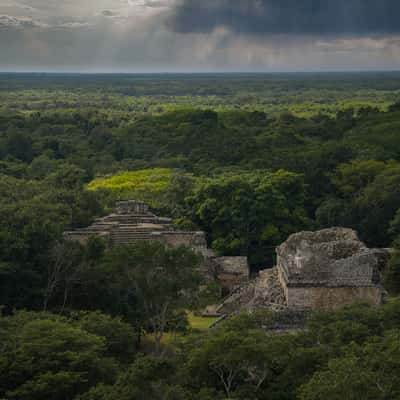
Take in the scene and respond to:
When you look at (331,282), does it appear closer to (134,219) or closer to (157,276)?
(157,276)

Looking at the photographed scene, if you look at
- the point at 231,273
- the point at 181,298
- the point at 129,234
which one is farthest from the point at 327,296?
the point at 129,234

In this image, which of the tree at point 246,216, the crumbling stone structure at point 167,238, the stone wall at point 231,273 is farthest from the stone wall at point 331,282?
the tree at point 246,216

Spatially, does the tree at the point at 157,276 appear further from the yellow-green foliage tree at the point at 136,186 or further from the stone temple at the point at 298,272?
the yellow-green foliage tree at the point at 136,186

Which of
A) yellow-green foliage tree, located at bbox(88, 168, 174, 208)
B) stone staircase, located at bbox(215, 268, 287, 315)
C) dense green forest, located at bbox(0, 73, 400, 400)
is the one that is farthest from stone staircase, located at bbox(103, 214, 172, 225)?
stone staircase, located at bbox(215, 268, 287, 315)

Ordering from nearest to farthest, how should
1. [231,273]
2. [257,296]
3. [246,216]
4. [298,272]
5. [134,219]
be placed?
1. [298,272]
2. [257,296]
3. [231,273]
4. [134,219]
5. [246,216]

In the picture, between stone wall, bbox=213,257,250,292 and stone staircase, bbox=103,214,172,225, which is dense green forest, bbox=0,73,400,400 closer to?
stone staircase, bbox=103,214,172,225

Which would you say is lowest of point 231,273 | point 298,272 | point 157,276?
point 231,273
